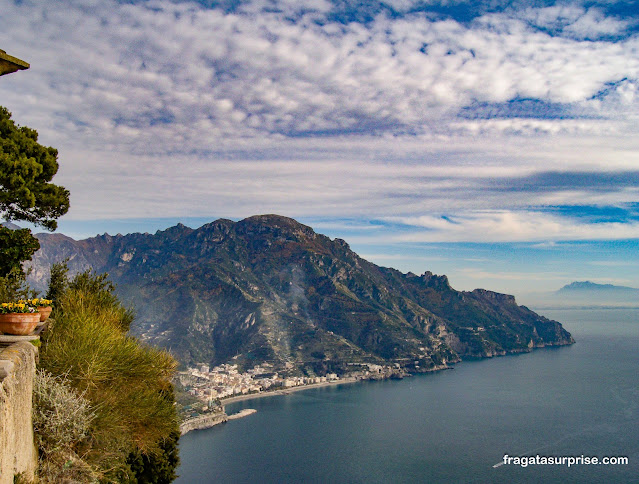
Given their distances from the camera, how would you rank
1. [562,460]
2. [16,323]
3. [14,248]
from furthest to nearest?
[562,460]
[14,248]
[16,323]

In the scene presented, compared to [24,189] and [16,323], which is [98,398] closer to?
[16,323]

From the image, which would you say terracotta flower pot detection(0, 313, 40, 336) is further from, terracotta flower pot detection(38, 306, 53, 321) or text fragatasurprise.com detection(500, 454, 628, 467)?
text fragatasurprise.com detection(500, 454, 628, 467)

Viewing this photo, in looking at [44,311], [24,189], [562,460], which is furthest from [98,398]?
[562,460]

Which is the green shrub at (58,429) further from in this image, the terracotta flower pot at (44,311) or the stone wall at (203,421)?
the stone wall at (203,421)

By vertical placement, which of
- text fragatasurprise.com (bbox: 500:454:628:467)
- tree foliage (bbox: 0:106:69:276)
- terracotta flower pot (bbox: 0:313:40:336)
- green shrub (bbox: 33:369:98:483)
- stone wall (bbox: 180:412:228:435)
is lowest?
stone wall (bbox: 180:412:228:435)

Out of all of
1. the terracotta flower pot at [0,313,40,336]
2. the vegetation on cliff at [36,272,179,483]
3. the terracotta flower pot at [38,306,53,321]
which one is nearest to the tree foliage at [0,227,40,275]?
the terracotta flower pot at [38,306,53,321]

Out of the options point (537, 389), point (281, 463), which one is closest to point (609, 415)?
point (537, 389)

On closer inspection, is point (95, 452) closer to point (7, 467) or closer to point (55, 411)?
point (55, 411)
